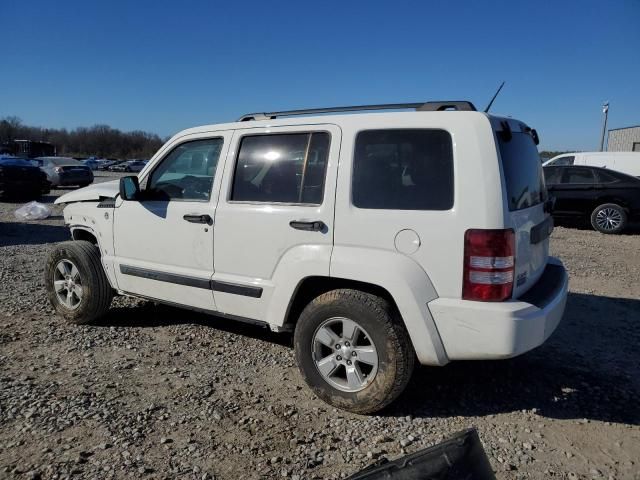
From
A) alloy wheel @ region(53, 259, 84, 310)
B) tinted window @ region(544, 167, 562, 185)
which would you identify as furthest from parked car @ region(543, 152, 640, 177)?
alloy wheel @ region(53, 259, 84, 310)

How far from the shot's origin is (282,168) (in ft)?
11.3

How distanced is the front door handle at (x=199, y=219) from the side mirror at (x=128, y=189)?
1.96 ft

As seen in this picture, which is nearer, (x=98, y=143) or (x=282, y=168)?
(x=282, y=168)

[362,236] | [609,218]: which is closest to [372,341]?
[362,236]

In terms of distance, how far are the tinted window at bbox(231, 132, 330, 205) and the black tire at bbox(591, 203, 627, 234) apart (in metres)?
9.99

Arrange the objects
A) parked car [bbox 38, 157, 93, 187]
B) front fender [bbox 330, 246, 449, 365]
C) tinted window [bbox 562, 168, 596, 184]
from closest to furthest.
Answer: front fender [bbox 330, 246, 449, 365] < tinted window [bbox 562, 168, 596, 184] < parked car [bbox 38, 157, 93, 187]

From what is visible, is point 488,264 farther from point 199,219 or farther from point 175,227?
point 175,227

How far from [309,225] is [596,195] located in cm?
1015

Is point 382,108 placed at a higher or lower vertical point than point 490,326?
higher

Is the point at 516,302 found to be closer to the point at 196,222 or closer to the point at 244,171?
the point at 244,171

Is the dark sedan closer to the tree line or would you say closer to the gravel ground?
the gravel ground

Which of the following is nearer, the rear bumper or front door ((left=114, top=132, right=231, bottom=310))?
the rear bumper

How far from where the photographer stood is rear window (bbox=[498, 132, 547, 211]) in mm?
2879

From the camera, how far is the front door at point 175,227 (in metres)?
3.75
